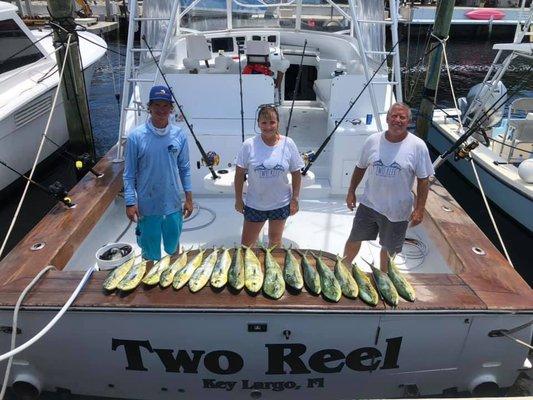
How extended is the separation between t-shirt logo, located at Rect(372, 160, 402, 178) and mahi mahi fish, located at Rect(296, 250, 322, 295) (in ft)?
2.67

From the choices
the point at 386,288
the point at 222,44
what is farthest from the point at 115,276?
the point at 222,44

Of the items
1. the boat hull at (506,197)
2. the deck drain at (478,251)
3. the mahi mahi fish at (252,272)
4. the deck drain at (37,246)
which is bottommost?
the boat hull at (506,197)

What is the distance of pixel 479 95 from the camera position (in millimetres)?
7242

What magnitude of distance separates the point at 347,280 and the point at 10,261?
2.30 metres

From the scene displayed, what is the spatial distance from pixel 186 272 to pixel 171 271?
0.32 feet

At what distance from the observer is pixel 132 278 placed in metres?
2.69

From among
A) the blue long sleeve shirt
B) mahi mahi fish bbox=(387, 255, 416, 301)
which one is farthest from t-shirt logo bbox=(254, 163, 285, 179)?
mahi mahi fish bbox=(387, 255, 416, 301)

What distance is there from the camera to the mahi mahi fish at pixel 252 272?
2.63 metres

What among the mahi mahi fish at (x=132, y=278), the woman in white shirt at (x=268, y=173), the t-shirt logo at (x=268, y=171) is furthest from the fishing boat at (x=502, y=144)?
the mahi mahi fish at (x=132, y=278)

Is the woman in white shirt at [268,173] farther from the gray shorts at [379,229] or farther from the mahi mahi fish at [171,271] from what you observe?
the mahi mahi fish at [171,271]

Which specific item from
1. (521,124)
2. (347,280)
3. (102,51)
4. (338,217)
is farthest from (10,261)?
(102,51)

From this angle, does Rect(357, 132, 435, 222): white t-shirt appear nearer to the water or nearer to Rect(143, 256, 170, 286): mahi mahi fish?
Rect(143, 256, 170, 286): mahi mahi fish

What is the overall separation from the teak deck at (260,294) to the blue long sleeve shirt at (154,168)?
1.94 ft

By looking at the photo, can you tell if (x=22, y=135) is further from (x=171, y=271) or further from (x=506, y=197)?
(x=506, y=197)
